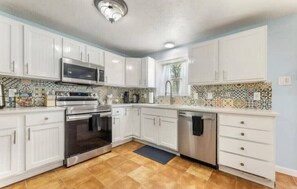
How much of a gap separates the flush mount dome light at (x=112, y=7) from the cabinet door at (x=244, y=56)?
166 centimetres

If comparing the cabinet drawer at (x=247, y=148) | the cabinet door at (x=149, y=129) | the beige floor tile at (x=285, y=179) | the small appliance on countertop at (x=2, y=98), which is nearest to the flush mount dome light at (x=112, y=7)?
the small appliance on countertop at (x=2, y=98)

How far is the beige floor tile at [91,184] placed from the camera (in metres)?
1.66

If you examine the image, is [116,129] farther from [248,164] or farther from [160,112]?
[248,164]

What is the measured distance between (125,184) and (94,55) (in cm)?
239

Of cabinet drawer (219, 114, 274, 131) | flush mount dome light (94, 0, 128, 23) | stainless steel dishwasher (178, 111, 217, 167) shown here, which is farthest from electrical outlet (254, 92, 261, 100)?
flush mount dome light (94, 0, 128, 23)

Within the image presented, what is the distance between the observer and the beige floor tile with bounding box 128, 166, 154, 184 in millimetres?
1820

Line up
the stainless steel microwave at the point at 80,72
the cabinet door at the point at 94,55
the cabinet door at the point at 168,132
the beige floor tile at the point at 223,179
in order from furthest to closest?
the cabinet door at the point at 94,55 → the cabinet door at the point at 168,132 → the stainless steel microwave at the point at 80,72 → the beige floor tile at the point at 223,179

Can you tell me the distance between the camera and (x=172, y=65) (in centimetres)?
350

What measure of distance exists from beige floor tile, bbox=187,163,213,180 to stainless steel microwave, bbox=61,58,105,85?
233 cm

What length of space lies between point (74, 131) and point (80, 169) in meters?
0.58

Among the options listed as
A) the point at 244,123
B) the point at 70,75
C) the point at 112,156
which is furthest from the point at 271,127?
the point at 70,75

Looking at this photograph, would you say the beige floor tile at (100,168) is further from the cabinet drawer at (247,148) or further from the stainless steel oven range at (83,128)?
the cabinet drawer at (247,148)

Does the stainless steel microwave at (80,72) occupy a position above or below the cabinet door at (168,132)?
above

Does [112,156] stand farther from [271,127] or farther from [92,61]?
[271,127]
